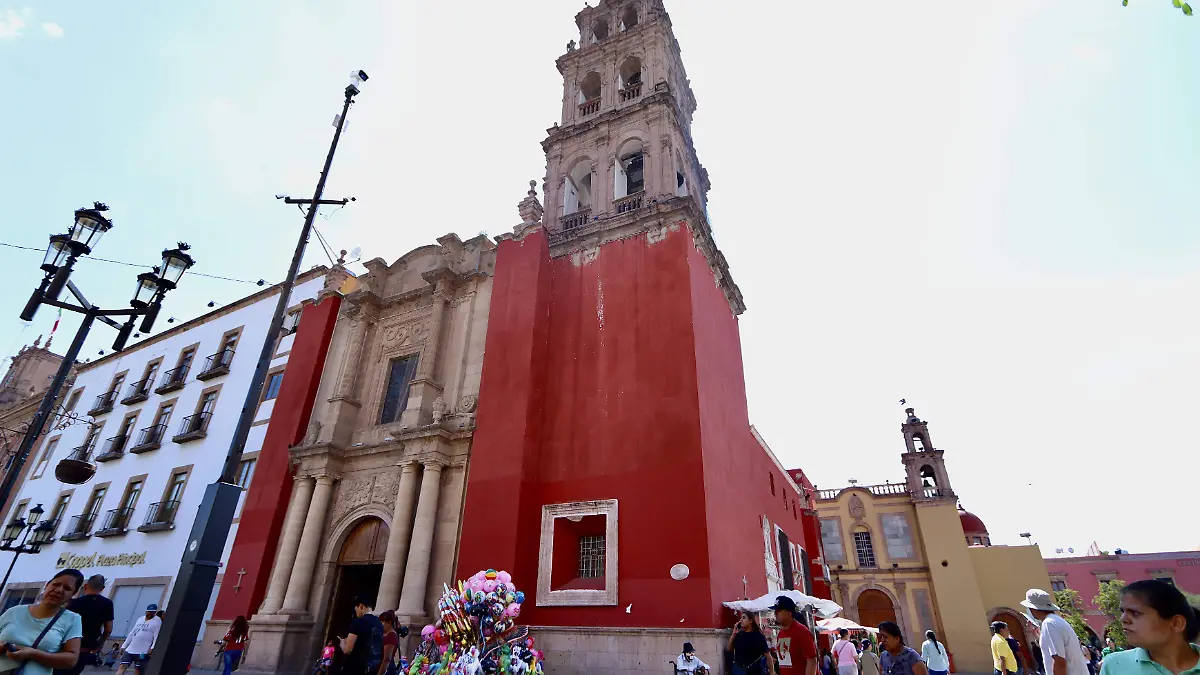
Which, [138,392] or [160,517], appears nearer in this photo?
[160,517]

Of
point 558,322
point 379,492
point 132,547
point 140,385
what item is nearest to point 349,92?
point 558,322

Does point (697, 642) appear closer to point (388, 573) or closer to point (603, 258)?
point (388, 573)

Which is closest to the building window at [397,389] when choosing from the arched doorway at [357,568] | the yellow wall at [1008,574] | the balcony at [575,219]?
the arched doorway at [357,568]

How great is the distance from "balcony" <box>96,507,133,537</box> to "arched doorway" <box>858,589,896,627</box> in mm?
33269

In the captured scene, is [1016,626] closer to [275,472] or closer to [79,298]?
[275,472]

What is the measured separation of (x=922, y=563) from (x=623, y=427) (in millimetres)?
26076

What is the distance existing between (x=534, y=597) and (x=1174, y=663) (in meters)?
10.4

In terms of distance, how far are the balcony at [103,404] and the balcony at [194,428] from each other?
→ 21.4 feet

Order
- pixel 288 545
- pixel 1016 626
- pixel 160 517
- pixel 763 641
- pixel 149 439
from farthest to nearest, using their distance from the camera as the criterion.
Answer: pixel 1016 626, pixel 149 439, pixel 160 517, pixel 288 545, pixel 763 641

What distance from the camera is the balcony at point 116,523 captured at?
19375mm

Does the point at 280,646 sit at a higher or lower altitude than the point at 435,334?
lower

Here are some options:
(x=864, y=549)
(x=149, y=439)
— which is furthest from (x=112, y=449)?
(x=864, y=549)

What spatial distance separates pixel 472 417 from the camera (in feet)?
46.5

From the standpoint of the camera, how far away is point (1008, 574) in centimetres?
2933
